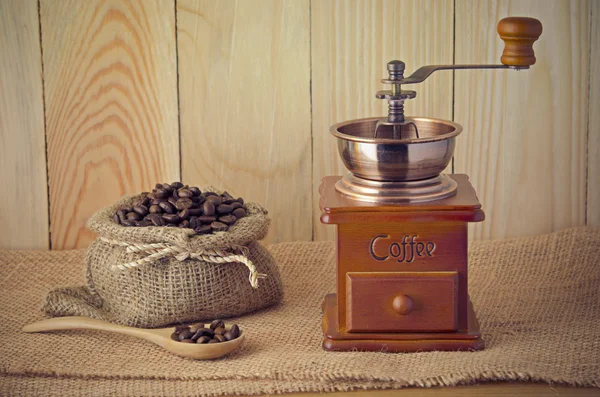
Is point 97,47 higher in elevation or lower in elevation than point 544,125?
higher

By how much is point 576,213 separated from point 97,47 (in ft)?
4.02

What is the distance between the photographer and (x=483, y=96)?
1995 millimetres

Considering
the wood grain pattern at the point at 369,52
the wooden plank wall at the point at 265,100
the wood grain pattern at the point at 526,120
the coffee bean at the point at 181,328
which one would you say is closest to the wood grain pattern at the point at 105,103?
the wooden plank wall at the point at 265,100

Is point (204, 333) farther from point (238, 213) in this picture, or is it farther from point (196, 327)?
point (238, 213)

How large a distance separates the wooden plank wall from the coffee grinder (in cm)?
49

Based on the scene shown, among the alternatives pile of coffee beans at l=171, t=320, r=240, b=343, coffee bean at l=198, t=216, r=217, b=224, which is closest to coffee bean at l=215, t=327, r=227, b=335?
pile of coffee beans at l=171, t=320, r=240, b=343

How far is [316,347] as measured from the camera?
1.51 meters

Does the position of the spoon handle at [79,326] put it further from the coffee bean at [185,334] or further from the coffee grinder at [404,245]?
the coffee grinder at [404,245]

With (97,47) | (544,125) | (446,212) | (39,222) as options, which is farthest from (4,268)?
(544,125)

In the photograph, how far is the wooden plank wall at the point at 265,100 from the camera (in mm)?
1957

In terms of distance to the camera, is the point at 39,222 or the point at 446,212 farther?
the point at 39,222

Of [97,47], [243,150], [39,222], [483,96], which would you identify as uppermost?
[97,47]

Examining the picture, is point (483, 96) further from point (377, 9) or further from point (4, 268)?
point (4, 268)

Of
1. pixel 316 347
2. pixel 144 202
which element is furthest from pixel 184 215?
pixel 316 347
